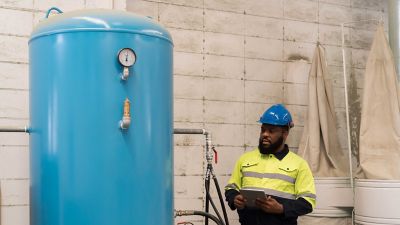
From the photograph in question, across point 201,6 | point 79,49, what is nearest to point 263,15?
point 201,6

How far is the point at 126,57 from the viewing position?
2.08m

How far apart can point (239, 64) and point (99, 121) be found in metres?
2.35

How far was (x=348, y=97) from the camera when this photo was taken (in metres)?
4.57

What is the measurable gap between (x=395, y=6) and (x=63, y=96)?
338 cm

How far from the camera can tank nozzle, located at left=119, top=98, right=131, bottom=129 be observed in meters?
2.05

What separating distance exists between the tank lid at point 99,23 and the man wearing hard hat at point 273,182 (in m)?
1.31

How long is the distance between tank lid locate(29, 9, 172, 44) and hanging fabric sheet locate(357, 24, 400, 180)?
2.20 m

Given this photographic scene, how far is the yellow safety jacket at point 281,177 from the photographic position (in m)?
3.20

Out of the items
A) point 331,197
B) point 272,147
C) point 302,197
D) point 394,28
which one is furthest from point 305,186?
point 394,28


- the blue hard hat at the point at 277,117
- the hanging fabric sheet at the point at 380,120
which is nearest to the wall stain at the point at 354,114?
the hanging fabric sheet at the point at 380,120

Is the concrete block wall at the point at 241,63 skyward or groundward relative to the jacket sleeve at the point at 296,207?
skyward

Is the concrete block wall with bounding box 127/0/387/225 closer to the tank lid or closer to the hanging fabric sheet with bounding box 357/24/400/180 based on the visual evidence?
the hanging fabric sheet with bounding box 357/24/400/180

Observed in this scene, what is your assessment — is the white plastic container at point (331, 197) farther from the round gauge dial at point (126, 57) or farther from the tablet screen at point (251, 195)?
the round gauge dial at point (126, 57)

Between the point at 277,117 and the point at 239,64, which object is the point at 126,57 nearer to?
the point at 277,117
